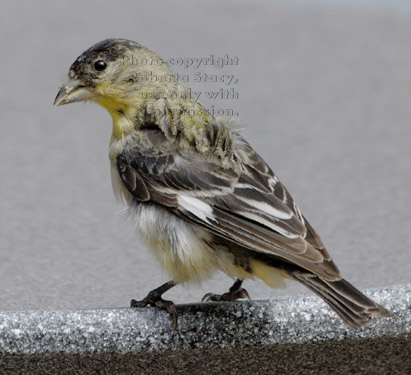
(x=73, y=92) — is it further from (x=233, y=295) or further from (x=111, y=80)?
(x=233, y=295)

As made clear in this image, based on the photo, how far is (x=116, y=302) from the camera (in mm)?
3070

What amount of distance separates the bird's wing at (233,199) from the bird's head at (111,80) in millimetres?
245

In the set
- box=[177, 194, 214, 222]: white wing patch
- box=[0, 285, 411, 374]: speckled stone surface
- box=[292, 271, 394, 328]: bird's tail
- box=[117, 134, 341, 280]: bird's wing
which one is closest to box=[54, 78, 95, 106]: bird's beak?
box=[117, 134, 341, 280]: bird's wing

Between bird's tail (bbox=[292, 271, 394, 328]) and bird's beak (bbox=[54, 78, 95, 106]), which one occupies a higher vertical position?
bird's beak (bbox=[54, 78, 95, 106])

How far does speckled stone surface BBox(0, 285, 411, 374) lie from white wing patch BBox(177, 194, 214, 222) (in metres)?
0.30

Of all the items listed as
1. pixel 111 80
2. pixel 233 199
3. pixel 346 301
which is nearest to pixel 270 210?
pixel 233 199

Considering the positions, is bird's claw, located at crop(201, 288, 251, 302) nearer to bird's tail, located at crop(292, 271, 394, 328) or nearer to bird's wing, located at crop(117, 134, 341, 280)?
bird's wing, located at crop(117, 134, 341, 280)

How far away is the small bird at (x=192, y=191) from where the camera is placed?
249 centimetres

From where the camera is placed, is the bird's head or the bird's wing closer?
the bird's wing

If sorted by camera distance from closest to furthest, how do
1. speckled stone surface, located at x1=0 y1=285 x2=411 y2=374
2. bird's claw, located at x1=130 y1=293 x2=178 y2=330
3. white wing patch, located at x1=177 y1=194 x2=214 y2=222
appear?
speckled stone surface, located at x1=0 y1=285 x2=411 y2=374 < bird's claw, located at x1=130 y1=293 x2=178 y2=330 < white wing patch, located at x1=177 y1=194 x2=214 y2=222

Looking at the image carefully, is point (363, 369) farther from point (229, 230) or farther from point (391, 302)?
point (229, 230)

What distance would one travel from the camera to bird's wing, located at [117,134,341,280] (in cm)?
249

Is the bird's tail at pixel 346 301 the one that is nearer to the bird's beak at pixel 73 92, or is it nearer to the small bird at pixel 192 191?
the small bird at pixel 192 191

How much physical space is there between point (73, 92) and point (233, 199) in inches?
32.7
